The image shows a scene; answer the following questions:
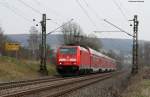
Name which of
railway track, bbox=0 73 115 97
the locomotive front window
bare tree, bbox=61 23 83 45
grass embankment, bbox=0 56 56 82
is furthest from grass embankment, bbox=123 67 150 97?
bare tree, bbox=61 23 83 45

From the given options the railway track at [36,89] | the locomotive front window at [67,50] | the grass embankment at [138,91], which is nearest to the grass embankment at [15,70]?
the locomotive front window at [67,50]

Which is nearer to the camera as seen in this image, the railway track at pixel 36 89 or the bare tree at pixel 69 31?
the railway track at pixel 36 89

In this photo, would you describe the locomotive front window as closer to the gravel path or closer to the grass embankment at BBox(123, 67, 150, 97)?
the gravel path

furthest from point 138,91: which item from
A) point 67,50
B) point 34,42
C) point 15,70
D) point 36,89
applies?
point 34,42

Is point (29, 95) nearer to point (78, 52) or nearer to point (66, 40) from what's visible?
point (78, 52)

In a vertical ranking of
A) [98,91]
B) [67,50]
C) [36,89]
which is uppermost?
[67,50]

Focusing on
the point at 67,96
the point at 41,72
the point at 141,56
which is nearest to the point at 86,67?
the point at 41,72

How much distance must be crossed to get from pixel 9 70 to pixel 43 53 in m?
8.89

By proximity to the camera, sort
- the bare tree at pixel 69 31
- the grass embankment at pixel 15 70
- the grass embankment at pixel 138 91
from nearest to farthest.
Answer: the grass embankment at pixel 138 91
the grass embankment at pixel 15 70
the bare tree at pixel 69 31

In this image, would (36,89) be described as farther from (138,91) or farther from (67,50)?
(67,50)

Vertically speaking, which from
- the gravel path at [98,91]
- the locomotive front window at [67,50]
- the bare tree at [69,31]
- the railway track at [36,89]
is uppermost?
the bare tree at [69,31]

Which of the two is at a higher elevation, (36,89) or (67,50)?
(67,50)

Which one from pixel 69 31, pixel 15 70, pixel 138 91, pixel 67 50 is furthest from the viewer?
pixel 69 31

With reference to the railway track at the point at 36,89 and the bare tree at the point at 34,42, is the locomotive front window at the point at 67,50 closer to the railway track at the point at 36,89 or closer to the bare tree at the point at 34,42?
the railway track at the point at 36,89
